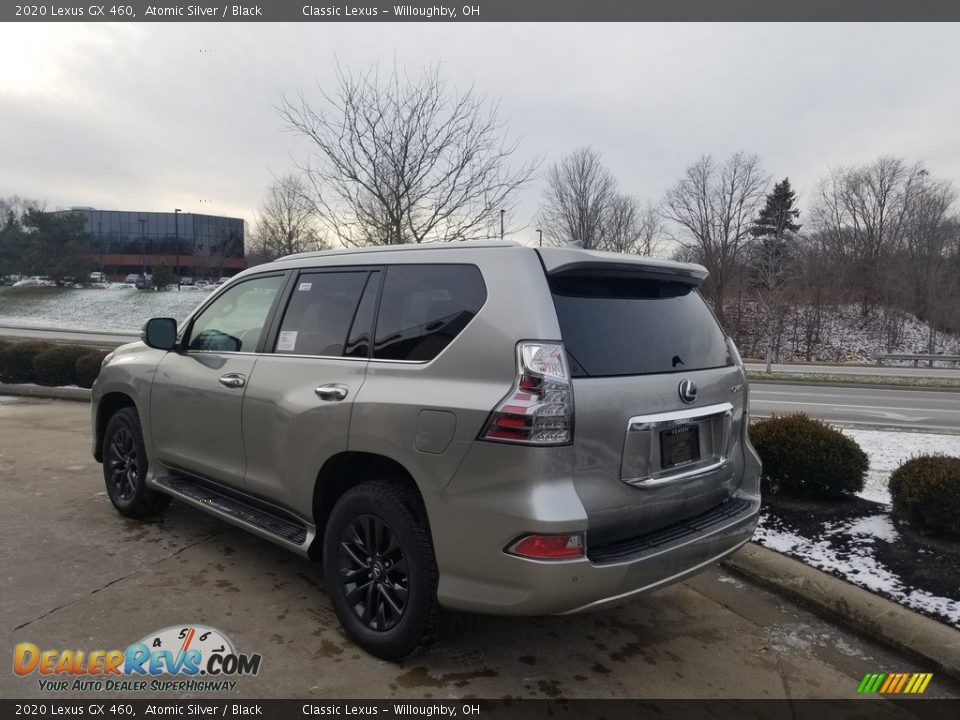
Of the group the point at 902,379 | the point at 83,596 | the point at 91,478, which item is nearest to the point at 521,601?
the point at 83,596

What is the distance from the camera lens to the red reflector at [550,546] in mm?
2379

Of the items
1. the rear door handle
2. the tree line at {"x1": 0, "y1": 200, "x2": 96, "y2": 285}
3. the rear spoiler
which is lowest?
the rear door handle

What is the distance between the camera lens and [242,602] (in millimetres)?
3514

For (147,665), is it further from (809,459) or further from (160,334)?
(809,459)

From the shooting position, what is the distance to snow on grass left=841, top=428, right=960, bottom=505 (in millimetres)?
5363

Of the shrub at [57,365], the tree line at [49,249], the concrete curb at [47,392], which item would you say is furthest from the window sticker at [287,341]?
the tree line at [49,249]

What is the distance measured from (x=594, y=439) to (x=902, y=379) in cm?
2057

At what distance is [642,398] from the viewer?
2.68 meters

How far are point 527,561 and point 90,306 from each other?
50.3m

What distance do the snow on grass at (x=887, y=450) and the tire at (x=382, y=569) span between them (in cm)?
394

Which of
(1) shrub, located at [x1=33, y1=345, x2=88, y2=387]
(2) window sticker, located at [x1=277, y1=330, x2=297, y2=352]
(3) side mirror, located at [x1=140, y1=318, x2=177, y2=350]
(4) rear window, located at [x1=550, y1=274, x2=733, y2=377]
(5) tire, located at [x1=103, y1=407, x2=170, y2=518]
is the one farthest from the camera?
(1) shrub, located at [x1=33, y1=345, x2=88, y2=387]

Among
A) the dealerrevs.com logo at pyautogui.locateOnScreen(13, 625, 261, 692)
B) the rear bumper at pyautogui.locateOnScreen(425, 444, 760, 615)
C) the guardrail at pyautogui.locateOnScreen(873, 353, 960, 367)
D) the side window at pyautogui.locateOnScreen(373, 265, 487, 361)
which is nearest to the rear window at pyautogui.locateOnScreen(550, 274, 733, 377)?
the side window at pyautogui.locateOnScreen(373, 265, 487, 361)
